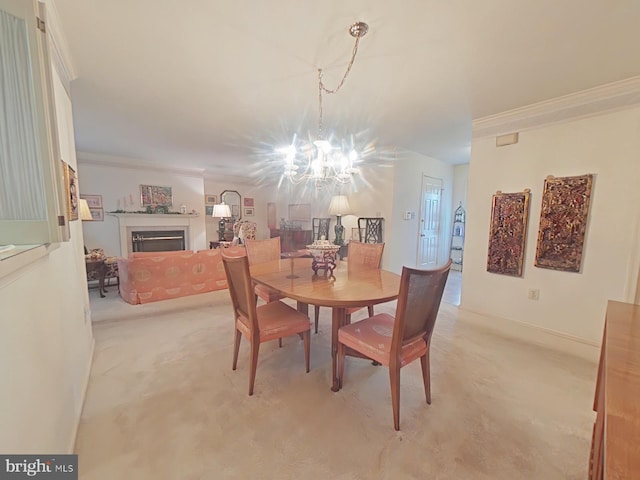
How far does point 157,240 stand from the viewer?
237 inches

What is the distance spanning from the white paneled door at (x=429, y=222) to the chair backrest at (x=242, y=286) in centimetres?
396

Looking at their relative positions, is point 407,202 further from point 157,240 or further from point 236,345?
point 157,240

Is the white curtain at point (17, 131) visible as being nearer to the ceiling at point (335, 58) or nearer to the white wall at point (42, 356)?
the white wall at point (42, 356)

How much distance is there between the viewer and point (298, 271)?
2373mm

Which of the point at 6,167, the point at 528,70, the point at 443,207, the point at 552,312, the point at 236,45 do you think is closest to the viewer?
the point at 6,167

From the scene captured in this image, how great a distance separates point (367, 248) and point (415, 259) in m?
2.55

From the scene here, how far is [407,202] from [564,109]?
2.38 meters

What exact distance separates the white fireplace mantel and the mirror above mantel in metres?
1.13

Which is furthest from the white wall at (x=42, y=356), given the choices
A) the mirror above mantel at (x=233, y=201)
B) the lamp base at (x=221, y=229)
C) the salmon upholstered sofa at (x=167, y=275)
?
the mirror above mantel at (x=233, y=201)

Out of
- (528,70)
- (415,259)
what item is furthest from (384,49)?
(415,259)

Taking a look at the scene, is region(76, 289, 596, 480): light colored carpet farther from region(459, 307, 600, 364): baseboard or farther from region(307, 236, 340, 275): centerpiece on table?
region(307, 236, 340, 275): centerpiece on table

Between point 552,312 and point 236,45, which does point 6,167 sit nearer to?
point 236,45

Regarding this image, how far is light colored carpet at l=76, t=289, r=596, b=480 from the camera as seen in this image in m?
1.31

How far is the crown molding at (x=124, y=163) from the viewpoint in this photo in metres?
4.92
